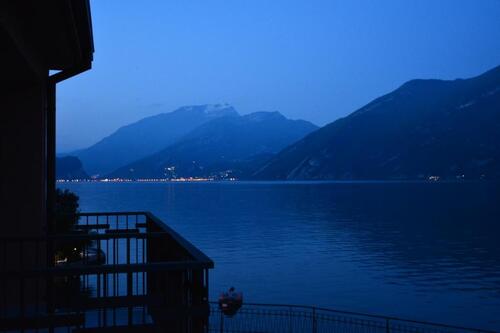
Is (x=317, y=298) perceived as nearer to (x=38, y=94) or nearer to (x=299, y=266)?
(x=299, y=266)

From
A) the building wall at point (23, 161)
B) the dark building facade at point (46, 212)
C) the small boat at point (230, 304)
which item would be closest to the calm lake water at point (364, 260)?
the small boat at point (230, 304)

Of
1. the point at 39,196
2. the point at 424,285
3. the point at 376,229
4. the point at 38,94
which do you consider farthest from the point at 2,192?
the point at 376,229

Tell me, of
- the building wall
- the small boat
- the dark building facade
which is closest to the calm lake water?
the small boat

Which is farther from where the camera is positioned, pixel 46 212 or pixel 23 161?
pixel 46 212

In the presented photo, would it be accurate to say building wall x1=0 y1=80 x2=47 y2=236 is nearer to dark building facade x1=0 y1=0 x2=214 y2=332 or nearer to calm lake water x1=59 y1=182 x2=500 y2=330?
dark building facade x1=0 y1=0 x2=214 y2=332

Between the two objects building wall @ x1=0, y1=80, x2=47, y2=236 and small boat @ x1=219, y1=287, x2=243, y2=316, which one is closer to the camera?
building wall @ x1=0, y1=80, x2=47, y2=236

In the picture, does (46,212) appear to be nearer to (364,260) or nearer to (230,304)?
(230,304)

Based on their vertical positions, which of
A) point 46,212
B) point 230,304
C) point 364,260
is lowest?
point 364,260

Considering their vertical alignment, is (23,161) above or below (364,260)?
above

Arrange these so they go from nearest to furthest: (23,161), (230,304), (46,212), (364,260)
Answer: (23,161) < (46,212) < (230,304) < (364,260)

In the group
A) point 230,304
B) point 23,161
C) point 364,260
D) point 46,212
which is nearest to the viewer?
point 23,161

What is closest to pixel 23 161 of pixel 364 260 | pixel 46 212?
pixel 46 212

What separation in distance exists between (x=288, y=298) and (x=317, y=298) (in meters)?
2.09

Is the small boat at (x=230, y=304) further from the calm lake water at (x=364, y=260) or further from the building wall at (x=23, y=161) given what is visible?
the building wall at (x=23, y=161)
